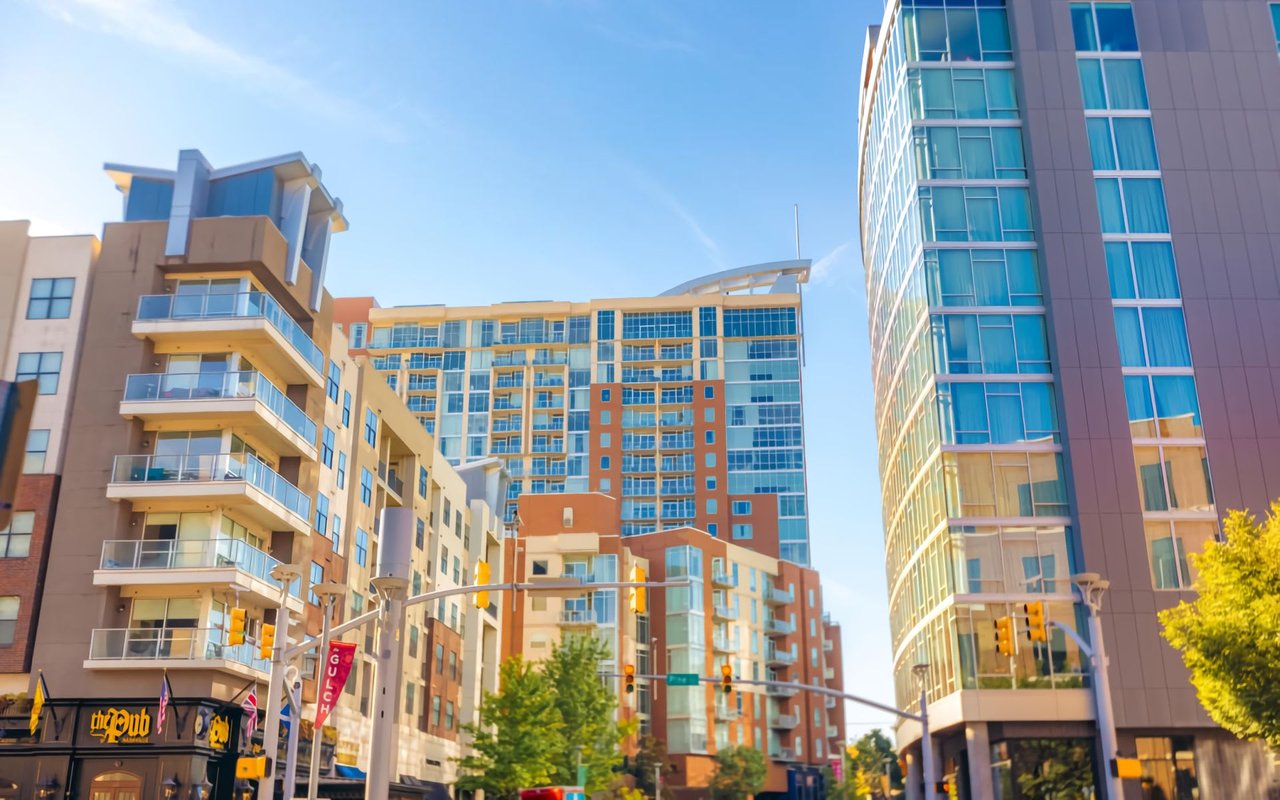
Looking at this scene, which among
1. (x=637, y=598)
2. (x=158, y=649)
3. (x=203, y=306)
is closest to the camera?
(x=637, y=598)

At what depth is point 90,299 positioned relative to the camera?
149 ft

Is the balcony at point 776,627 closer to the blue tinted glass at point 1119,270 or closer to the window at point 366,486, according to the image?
the window at point 366,486

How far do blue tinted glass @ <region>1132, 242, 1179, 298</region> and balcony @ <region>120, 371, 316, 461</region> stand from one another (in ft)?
133

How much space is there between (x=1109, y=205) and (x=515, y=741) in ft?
135

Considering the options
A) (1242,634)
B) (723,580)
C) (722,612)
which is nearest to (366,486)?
(1242,634)

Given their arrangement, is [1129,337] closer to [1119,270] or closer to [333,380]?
[1119,270]

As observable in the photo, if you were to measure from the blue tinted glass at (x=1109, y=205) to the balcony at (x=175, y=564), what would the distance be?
42866mm

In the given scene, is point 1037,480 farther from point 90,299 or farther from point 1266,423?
point 90,299

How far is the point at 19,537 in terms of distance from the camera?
42469 mm

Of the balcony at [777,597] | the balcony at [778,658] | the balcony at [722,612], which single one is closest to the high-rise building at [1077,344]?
the balcony at [722,612]

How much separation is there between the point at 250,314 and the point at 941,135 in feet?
116

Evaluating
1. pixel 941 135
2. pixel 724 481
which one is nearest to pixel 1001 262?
pixel 941 135

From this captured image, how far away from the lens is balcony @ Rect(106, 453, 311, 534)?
42250mm

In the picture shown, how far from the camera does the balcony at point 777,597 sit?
120625mm
